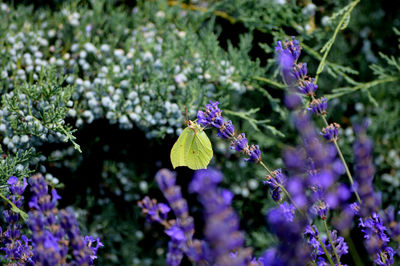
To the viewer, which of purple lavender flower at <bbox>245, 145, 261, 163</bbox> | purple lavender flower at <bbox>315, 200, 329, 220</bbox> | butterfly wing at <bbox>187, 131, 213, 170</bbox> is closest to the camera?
purple lavender flower at <bbox>315, 200, 329, 220</bbox>

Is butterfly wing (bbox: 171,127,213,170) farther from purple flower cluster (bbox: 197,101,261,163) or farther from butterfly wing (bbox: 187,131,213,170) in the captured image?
purple flower cluster (bbox: 197,101,261,163)

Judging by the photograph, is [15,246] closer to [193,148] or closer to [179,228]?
[179,228]

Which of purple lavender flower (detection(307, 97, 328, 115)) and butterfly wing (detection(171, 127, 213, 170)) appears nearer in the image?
purple lavender flower (detection(307, 97, 328, 115))

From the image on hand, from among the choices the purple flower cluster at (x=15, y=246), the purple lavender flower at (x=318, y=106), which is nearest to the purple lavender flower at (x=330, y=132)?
the purple lavender flower at (x=318, y=106)

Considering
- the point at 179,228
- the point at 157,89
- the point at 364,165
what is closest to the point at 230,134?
the point at 179,228

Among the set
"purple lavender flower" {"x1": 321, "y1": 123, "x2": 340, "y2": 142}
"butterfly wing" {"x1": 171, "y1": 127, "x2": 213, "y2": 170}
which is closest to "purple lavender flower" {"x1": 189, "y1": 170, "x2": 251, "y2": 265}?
"purple lavender flower" {"x1": 321, "y1": 123, "x2": 340, "y2": 142}

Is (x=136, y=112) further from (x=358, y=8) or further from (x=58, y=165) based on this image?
(x=358, y=8)

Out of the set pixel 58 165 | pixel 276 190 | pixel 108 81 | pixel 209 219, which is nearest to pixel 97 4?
pixel 108 81
